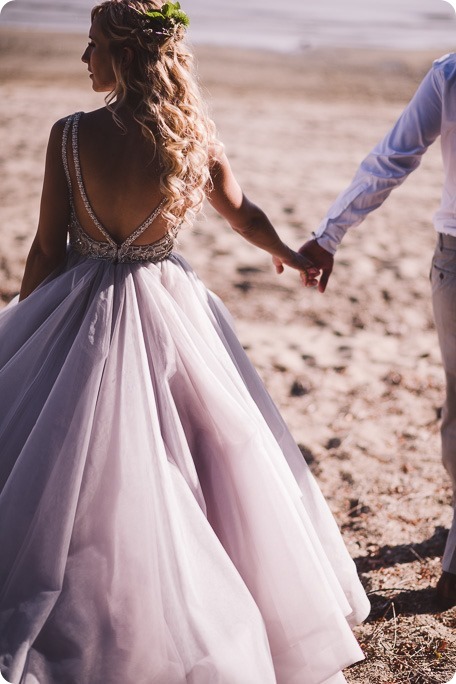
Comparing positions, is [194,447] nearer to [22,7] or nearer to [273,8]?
[22,7]

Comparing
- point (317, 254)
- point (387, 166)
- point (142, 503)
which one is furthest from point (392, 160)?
point (142, 503)

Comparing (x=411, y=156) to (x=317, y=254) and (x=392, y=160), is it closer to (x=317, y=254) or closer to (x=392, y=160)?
(x=392, y=160)

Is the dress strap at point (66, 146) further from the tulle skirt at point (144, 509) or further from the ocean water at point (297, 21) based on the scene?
the ocean water at point (297, 21)

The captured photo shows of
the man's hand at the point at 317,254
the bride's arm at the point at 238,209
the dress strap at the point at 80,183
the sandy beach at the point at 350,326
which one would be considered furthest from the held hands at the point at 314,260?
the dress strap at the point at 80,183

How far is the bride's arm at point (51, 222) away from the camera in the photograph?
217 centimetres

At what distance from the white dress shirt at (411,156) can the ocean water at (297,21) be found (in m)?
13.9

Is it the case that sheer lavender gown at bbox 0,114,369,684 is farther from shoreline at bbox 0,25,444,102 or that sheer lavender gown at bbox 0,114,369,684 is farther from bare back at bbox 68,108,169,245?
shoreline at bbox 0,25,444,102

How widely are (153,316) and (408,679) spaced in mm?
1430

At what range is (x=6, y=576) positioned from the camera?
1980mm

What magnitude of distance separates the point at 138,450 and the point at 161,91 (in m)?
1.05

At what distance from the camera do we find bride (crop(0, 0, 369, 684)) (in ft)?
6.35

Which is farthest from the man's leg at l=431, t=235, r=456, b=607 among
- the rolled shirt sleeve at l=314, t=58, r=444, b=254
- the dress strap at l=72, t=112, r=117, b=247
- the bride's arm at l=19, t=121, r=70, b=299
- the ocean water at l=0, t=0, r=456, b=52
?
the ocean water at l=0, t=0, r=456, b=52

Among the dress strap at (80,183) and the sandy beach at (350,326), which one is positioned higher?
the dress strap at (80,183)

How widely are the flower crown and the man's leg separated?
1180mm
